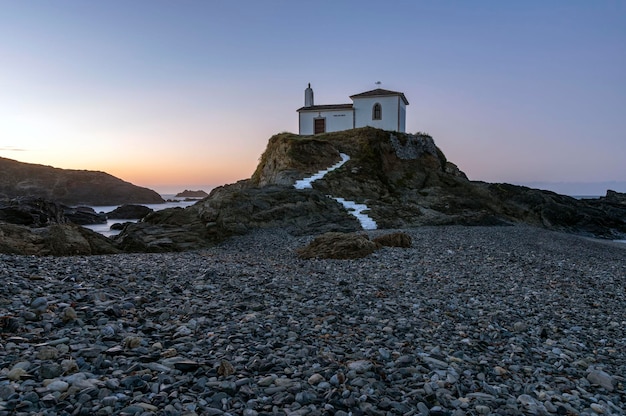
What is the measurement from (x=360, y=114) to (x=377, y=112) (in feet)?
6.87

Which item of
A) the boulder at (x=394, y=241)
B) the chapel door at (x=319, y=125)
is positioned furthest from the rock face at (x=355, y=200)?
the chapel door at (x=319, y=125)

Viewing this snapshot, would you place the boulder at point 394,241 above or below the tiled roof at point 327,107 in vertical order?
below

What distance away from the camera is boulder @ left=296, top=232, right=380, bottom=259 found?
13609mm

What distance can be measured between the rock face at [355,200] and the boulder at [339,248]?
248 inches

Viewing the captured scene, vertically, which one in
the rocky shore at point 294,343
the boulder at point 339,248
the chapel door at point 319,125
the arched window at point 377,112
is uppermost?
the arched window at point 377,112

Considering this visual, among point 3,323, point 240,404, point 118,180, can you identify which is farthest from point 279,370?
point 118,180

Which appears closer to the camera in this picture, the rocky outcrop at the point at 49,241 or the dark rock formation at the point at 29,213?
the rocky outcrop at the point at 49,241

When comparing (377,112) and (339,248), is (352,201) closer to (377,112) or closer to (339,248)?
(339,248)

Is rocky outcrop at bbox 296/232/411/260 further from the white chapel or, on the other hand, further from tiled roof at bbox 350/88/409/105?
tiled roof at bbox 350/88/409/105

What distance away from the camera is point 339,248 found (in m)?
13.9

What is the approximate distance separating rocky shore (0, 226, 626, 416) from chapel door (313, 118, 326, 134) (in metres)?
39.4

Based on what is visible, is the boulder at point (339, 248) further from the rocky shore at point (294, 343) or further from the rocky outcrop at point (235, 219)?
the rocky outcrop at point (235, 219)

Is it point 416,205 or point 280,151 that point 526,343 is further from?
point 280,151

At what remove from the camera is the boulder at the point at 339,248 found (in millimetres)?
13609
